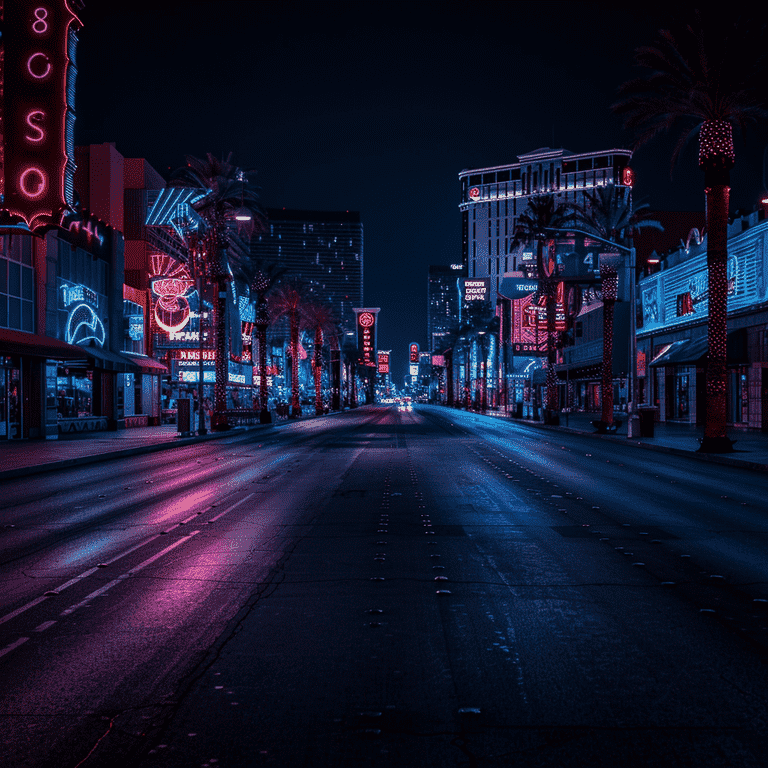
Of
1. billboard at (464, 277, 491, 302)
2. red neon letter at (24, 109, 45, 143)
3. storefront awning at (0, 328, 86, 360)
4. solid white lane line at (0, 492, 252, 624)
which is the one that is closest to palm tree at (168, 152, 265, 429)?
storefront awning at (0, 328, 86, 360)

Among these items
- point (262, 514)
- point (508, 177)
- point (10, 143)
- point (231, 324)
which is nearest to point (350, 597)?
point (262, 514)

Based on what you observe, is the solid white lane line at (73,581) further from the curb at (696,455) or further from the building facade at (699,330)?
the building facade at (699,330)

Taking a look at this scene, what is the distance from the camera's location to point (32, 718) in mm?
4031

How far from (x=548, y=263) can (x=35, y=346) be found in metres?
31.5

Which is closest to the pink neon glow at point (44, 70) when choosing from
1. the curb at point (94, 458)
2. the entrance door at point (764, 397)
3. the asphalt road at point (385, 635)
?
the curb at point (94, 458)

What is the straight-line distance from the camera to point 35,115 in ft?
79.7

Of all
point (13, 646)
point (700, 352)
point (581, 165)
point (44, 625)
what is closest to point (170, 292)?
point (700, 352)

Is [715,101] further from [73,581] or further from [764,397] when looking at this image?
[73,581]

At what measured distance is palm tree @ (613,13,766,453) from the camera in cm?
2377

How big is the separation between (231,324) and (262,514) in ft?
208

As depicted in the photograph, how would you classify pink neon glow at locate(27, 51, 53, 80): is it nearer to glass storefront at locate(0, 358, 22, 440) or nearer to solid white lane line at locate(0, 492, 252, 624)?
glass storefront at locate(0, 358, 22, 440)

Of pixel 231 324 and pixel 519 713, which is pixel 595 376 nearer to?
pixel 231 324

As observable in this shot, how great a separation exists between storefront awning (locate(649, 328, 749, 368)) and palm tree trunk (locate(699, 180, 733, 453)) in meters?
12.3

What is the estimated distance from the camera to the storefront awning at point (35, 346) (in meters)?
28.9
